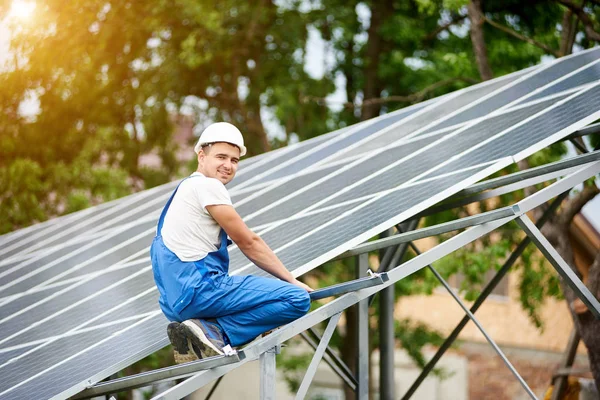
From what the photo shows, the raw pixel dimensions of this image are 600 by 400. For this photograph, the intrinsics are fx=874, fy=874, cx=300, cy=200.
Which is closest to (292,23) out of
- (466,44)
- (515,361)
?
(466,44)

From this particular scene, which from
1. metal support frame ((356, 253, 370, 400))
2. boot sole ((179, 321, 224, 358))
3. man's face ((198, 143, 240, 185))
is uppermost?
man's face ((198, 143, 240, 185))

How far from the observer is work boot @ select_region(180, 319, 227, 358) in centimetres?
511

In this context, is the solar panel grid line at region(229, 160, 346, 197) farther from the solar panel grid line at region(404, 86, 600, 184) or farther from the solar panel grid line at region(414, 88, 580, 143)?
the solar panel grid line at region(404, 86, 600, 184)

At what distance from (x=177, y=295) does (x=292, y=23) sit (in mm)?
16403

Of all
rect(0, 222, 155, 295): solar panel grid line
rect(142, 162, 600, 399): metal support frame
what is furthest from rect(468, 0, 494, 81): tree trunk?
rect(142, 162, 600, 399): metal support frame

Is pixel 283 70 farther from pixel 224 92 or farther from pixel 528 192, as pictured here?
pixel 528 192

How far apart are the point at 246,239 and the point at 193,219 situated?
333mm

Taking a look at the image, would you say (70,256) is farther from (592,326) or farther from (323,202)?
(592,326)

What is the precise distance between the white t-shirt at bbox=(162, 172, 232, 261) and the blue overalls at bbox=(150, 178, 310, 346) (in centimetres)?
6

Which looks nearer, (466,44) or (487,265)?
(487,265)

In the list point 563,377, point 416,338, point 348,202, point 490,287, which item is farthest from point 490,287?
point 416,338

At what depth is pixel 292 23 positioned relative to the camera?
819 inches

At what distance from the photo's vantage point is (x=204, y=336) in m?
5.12

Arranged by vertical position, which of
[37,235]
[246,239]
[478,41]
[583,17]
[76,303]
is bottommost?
[246,239]
